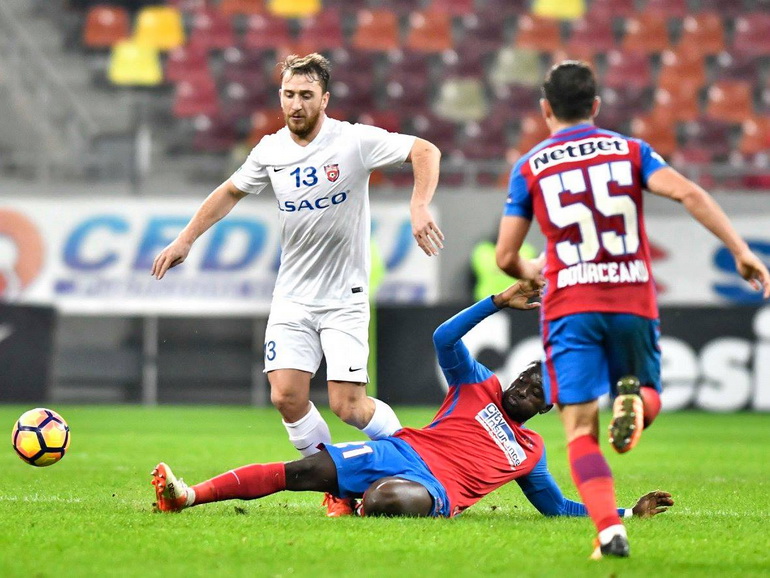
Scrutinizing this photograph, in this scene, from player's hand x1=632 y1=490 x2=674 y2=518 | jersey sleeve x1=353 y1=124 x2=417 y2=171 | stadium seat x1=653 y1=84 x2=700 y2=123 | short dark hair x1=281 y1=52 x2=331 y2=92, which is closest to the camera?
player's hand x1=632 y1=490 x2=674 y2=518

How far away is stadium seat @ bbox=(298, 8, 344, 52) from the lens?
20.6 meters

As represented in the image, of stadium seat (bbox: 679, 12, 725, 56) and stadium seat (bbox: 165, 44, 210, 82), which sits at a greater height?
stadium seat (bbox: 679, 12, 725, 56)

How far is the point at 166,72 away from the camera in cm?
2052

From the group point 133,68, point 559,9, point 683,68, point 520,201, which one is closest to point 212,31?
point 133,68

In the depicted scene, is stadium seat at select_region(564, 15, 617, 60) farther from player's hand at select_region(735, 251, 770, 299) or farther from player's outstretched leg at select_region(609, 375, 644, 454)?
player's outstretched leg at select_region(609, 375, 644, 454)

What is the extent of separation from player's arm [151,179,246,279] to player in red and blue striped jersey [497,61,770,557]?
2.22m

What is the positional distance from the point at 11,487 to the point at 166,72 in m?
14.0

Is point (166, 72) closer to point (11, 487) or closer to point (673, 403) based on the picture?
point (673, 403)

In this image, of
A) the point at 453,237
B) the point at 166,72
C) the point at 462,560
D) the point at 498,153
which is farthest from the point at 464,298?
the point at 462,560

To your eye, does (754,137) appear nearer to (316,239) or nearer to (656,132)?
(656,132)

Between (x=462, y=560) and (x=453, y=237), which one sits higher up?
(x=453, y=237)

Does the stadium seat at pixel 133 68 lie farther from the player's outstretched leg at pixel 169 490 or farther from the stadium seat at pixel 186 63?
the player's outstretched leg at pixel 169 490

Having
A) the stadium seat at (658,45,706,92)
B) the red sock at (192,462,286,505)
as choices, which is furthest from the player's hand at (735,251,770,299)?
the stadium seat at (658,45,706,92)

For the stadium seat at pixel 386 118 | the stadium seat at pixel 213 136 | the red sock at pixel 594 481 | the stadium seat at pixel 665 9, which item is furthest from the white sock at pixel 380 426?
the stadium seat at pixel 665 9
